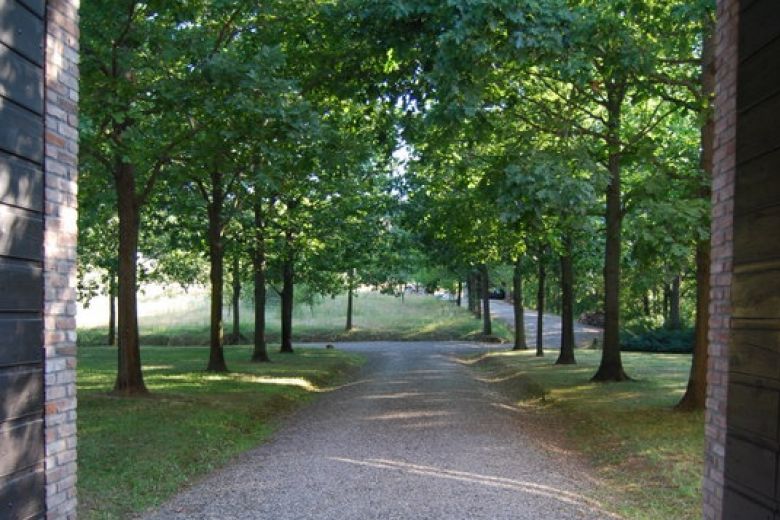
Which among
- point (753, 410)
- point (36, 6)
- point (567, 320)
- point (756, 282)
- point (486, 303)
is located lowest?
point (486, 303)

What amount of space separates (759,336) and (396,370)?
2000cm

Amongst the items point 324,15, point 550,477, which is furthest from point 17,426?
point 324,15

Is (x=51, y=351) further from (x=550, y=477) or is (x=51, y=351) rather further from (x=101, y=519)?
(x=550, y=477)

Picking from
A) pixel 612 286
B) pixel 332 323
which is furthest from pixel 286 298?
pixel 332 323

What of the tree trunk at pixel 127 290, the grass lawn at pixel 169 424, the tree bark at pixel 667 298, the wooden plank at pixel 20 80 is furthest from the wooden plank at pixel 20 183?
the tree bark at pixel 667 298

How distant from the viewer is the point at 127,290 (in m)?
13.9

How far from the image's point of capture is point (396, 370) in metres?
23.8

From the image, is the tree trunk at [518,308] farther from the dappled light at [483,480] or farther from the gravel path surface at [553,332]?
the dappled light at [483,480]

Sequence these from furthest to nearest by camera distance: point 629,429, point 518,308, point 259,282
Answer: point 518,308
point 259,282
point 629,429

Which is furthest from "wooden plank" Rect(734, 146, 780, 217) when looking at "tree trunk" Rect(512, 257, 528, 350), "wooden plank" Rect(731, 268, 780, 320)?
"tree trunk" Rect(512, 257, 528, 350)

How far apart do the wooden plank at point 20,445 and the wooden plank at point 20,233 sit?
95 centimetres

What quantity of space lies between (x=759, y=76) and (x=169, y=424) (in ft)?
32.0

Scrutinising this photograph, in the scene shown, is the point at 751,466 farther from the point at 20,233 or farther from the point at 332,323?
the point at 332,323

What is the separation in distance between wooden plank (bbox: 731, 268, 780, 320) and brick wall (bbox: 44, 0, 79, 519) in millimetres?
4105
